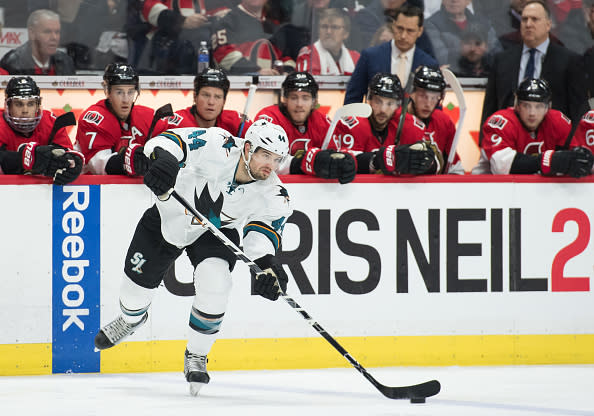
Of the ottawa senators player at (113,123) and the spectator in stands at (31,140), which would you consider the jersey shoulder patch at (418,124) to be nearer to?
the ottawa senators player at (113,123)

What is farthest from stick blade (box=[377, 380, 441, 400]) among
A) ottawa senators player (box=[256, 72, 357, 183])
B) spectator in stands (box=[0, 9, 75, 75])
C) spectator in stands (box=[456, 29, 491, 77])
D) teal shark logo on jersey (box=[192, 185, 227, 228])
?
spectator in stands (box=[0, 9, 75, 75])

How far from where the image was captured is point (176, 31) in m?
5.72

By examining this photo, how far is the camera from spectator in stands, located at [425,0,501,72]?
5.98m

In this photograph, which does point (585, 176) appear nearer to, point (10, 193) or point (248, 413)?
point (248, 413)

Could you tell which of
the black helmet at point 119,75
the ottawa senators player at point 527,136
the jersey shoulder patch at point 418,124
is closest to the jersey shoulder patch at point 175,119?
the black helmet at point 119,75

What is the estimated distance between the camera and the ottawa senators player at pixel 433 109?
16.2 ft

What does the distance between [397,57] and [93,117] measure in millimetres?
1971

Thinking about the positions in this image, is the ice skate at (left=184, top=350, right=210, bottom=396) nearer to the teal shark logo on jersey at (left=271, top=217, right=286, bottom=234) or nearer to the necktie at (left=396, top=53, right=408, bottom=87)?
the teal shark logo on jersey at (left=271, top=217, right=286, bottom=234)

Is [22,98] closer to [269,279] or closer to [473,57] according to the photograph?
[269,279]

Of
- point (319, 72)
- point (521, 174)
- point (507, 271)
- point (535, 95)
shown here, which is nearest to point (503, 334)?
point (507, 271)

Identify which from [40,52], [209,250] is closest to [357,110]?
[209,250]

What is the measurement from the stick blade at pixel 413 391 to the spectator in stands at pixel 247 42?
9.15 feet

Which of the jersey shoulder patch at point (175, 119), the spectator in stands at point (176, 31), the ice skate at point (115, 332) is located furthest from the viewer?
the spectator in stands at point (176, 31)

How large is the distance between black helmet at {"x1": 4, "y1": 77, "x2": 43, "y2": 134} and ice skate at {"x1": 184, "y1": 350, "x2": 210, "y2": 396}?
1.54m
